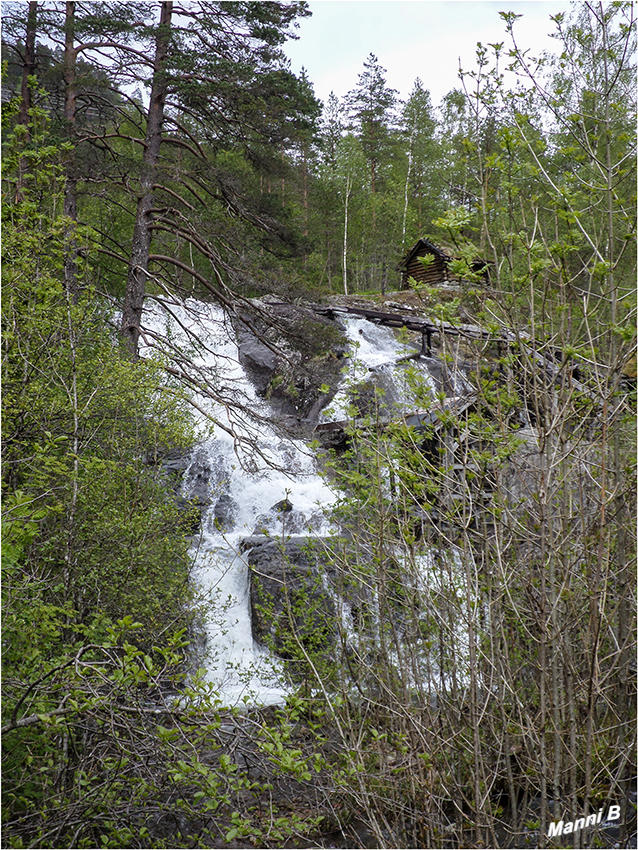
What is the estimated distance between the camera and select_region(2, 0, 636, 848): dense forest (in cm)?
274

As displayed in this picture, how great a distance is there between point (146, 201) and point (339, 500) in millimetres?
6741

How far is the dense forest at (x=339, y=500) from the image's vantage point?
108 inches

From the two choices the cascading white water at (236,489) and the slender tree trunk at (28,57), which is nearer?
the cascading white water at (236,489)

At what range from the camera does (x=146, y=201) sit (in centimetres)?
898

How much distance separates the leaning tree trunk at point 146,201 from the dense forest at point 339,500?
41 mm

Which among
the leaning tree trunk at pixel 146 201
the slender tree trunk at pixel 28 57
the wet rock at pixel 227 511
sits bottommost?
the wet rock at pixel 227 511

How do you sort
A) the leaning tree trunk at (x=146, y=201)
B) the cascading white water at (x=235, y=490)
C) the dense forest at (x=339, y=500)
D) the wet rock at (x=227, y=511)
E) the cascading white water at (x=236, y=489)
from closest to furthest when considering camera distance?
1. the dense forest at (x=339, y=500)
2. the cascading white water at (x=235, y=490)
3. the cascading white water at (x=236, y=489)
4. the leaning tree trunk at (x=146, y=201)
5. the wet rock at (x=227, y=511)

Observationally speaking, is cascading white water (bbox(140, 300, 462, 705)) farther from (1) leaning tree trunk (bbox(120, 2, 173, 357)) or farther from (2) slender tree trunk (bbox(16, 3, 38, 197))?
(2) slender tree trunk (bbox(16, 3, 38, 197))

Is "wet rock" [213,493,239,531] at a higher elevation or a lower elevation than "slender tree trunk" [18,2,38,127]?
lower

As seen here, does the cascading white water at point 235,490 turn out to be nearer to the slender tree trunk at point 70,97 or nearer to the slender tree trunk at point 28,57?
the slender tree trunk at point 70,97

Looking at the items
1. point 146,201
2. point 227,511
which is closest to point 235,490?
point 227,511

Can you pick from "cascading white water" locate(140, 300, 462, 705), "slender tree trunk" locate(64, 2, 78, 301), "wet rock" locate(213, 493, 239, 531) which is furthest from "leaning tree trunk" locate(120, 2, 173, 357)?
"wet rock" locate(213, 493, 239, 531)

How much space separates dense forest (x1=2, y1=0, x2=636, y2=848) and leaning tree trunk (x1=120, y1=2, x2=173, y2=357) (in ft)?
0.14

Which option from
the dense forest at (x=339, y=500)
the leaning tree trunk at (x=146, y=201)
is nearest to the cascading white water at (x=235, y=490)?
the leaning tree trunk at (x=146, y=201)
